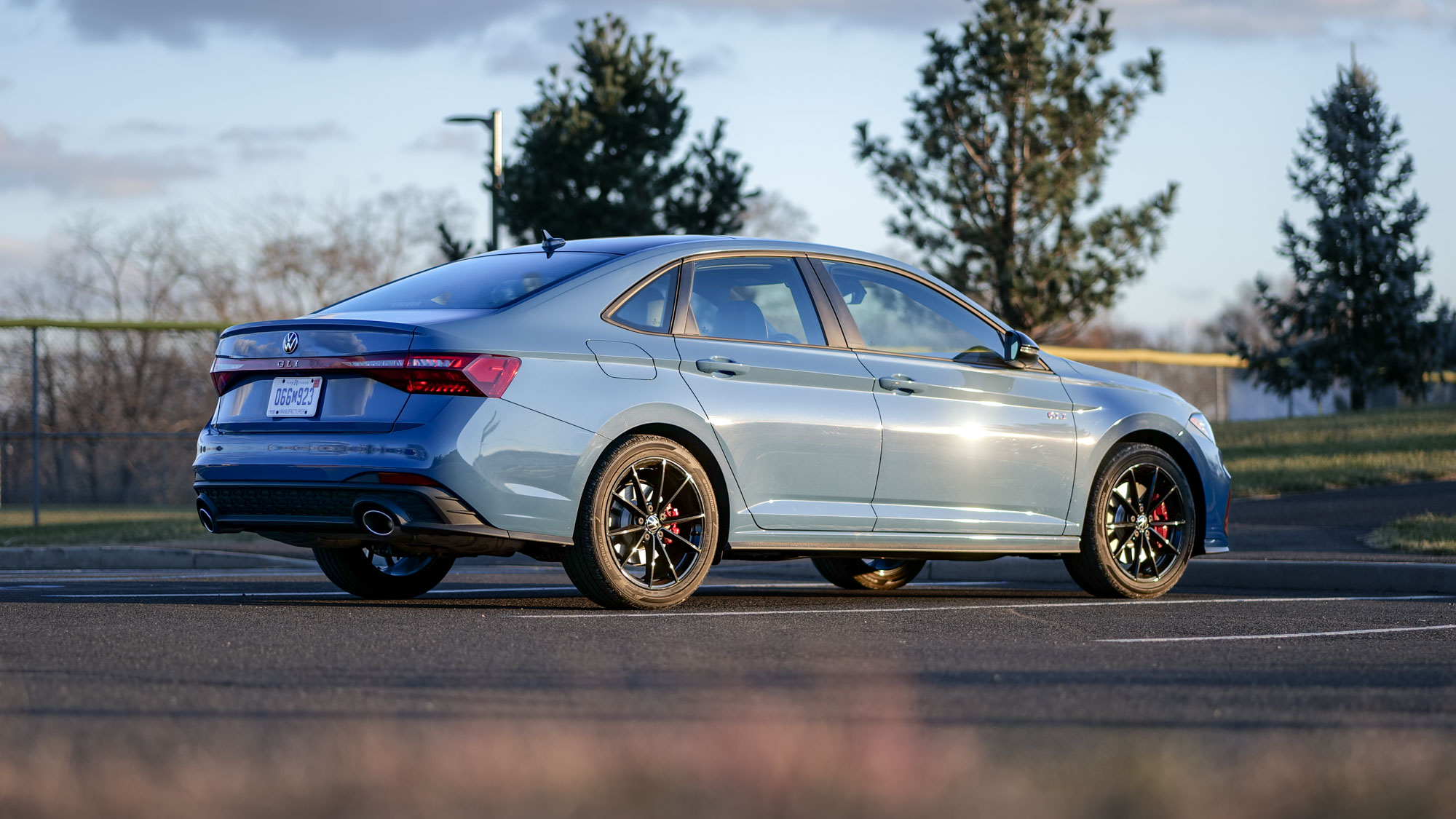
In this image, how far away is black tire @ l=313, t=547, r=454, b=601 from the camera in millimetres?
8016

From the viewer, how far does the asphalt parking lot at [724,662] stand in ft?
13.8

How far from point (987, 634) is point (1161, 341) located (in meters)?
85.0

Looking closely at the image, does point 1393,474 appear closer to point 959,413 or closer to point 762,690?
point 959,413

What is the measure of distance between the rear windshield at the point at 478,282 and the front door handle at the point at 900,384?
4.55 feet

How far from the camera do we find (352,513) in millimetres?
6617

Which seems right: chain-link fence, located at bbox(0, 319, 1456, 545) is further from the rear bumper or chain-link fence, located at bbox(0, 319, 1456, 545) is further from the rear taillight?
the rear taillight

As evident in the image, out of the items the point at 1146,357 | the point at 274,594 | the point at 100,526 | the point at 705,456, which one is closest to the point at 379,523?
the point at 705,456

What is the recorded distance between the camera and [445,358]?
6.52m

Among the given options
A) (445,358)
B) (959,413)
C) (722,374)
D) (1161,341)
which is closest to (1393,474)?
(959,413)

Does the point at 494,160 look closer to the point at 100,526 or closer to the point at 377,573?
the point at 100,526

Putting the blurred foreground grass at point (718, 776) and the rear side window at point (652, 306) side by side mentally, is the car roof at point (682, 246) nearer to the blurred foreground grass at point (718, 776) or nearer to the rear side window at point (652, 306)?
the rear side window at point (652, 306)

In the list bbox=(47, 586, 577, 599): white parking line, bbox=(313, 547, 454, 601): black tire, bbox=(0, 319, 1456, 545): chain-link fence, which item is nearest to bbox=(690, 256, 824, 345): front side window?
bbox=(313, 547, 454, 601): black tire

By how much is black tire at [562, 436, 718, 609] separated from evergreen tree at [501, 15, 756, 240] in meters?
19.9

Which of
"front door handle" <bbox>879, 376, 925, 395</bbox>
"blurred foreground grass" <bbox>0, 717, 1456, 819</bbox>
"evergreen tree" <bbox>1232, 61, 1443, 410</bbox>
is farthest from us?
"evergreen tree" <bbox>1232, 61, 1443, 410</bbox>
